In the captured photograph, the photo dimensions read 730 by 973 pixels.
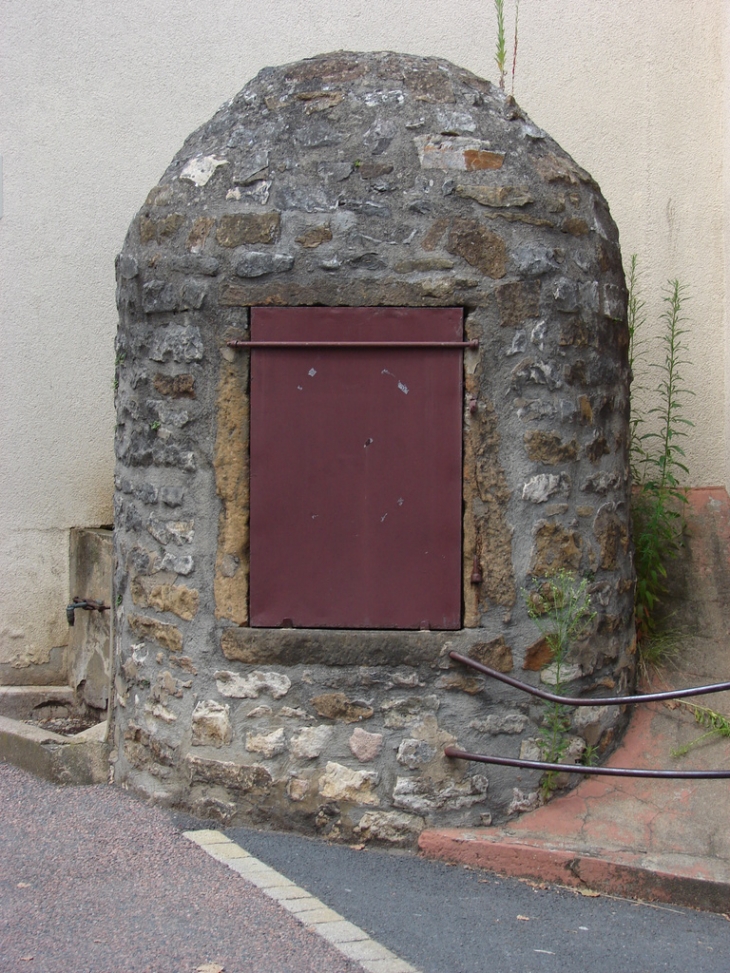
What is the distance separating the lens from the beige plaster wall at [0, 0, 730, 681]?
6.17m

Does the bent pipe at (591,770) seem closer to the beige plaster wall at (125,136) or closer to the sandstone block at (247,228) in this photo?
the sandstone block at (247,228)

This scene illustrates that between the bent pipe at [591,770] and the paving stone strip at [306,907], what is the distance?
0.85m

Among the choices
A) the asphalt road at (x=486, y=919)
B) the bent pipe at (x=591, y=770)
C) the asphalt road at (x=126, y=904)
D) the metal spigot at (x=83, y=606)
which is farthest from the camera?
the metal spigot at (x=83, y=606)

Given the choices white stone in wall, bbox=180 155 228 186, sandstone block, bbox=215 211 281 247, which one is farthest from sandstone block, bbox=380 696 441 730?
white stone in wall, bbox=180 155 228 186

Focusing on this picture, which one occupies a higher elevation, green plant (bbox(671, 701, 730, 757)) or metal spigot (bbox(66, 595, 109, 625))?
metal spigot (bbox(66, 595, 109, 625))

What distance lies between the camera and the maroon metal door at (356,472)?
14.4 ft

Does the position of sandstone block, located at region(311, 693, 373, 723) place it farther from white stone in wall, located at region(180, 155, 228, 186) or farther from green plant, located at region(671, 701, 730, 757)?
white stone in wall, located at region(180, 155, 228, 186)

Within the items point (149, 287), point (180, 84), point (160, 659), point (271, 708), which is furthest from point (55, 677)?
point (180, 84)

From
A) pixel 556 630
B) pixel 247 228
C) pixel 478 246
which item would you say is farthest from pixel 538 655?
pixel 247 228

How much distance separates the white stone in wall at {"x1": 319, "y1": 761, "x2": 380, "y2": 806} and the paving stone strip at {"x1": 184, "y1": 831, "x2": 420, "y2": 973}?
1.37 ft

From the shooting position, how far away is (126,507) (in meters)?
4.84

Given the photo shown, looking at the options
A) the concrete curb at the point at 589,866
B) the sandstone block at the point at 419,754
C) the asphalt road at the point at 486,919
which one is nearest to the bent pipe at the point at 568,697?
the sandstone block at the point at 419,754

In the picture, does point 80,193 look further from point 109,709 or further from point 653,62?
point 653,62

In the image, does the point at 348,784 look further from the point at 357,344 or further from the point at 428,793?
the point at 357,344
